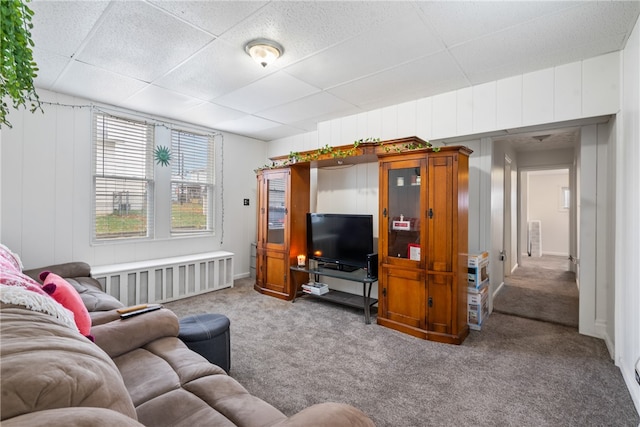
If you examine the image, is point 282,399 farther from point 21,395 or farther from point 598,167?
point 598,167

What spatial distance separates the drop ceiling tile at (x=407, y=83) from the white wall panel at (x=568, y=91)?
816 millimetres

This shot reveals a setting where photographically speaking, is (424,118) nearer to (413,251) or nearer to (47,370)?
(413,251)

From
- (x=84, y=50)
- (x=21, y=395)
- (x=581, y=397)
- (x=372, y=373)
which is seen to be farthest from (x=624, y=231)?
(x=84, y=50)

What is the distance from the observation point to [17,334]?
2.54 ft

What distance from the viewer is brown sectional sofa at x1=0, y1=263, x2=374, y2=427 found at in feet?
2.00

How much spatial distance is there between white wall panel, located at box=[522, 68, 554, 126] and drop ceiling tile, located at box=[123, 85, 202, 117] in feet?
12.2

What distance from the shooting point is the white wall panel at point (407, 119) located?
3.75 meters

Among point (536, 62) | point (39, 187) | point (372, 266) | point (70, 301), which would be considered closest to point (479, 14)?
point (536, 62)

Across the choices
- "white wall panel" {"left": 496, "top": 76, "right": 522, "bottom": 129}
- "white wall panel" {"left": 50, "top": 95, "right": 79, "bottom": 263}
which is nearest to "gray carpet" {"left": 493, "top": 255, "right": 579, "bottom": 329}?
"white wall panel" {"left": 496, "top": 76, "right": 522, "bottom": 129}

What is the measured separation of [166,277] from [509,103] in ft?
15.5

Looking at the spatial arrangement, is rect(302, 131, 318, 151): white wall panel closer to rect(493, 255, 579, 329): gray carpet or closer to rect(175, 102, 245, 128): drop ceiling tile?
rect(175, 102, 245, 128): drop ceiling tile

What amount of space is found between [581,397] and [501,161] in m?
3.38

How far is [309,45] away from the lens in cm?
249

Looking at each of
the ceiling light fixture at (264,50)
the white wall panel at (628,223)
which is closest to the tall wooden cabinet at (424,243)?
the white wall panel at (628,223)
